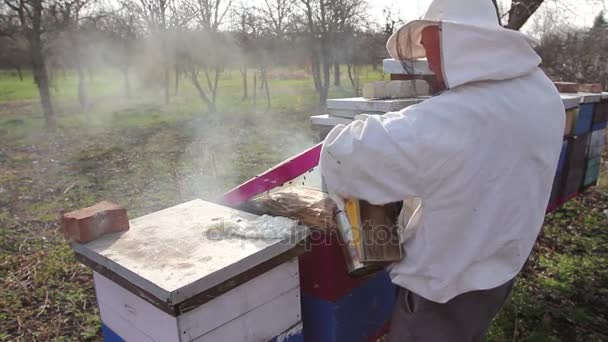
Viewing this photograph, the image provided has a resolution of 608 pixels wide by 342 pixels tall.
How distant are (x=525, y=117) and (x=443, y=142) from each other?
0.28m

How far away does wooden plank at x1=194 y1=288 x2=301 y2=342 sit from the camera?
127 centimetres

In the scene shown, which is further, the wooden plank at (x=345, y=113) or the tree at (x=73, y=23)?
the tree at (x=73, y=23)

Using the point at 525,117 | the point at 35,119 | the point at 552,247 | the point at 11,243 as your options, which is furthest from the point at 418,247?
the point at 35,119

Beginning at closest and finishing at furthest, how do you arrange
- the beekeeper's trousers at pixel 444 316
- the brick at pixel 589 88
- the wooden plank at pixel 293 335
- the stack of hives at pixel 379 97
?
the beekeeper's trousers at pixel 444 316 → the wooden plank at pixel 293 335 → the stack of hives at pixel 379 97 → the brick at pixel 589 88

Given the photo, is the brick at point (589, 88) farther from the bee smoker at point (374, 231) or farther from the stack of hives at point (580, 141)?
the bee smoker at point (374, 231)

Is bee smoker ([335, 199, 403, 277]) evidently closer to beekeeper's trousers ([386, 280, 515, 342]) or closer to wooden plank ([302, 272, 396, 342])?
beekeeper's trousers ([386, 280, 515, 342])

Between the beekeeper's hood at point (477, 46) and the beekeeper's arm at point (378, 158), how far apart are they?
0.22 meters

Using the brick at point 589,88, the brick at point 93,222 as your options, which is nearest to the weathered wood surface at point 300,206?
the brick at point 93,222

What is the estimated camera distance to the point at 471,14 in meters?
1.19

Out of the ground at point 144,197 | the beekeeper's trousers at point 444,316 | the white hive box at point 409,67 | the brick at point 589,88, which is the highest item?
the white hive box at point 409,67

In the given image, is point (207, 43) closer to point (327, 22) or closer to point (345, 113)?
point (327, 22)

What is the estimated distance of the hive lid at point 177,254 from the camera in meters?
1.14

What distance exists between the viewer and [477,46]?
1.17 metres

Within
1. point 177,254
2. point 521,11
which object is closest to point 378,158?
point 177,254
